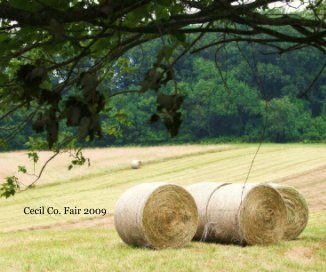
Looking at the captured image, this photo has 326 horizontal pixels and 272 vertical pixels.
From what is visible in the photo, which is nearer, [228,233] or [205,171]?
[228,233]

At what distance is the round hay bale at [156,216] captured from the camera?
527 inches

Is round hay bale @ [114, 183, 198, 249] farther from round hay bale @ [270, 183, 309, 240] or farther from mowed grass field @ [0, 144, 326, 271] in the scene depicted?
round hay bale @ [270, 183, 309, 240]

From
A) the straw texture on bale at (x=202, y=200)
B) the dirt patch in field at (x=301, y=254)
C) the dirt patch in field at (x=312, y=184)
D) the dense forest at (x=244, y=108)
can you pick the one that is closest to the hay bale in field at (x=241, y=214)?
the straw texture on bale at (x=202, y=200)

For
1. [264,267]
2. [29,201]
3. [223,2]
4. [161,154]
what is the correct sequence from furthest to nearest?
1. [161,154]
2. [29,201]
3. [264,267]
4. [223,2]

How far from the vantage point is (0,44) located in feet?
8.40

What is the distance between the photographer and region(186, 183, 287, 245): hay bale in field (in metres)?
13.7

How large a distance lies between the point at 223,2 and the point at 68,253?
34.8ft

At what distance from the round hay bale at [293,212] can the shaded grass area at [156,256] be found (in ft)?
0.79

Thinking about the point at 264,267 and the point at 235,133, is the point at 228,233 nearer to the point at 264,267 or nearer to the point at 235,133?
the point at 264,267

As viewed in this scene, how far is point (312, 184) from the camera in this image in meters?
28.7

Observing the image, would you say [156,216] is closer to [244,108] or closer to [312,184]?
[312,184]

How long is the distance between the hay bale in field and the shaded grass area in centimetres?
32

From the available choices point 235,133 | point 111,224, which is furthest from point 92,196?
point 235,133

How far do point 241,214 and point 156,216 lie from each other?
1649 millimetres
